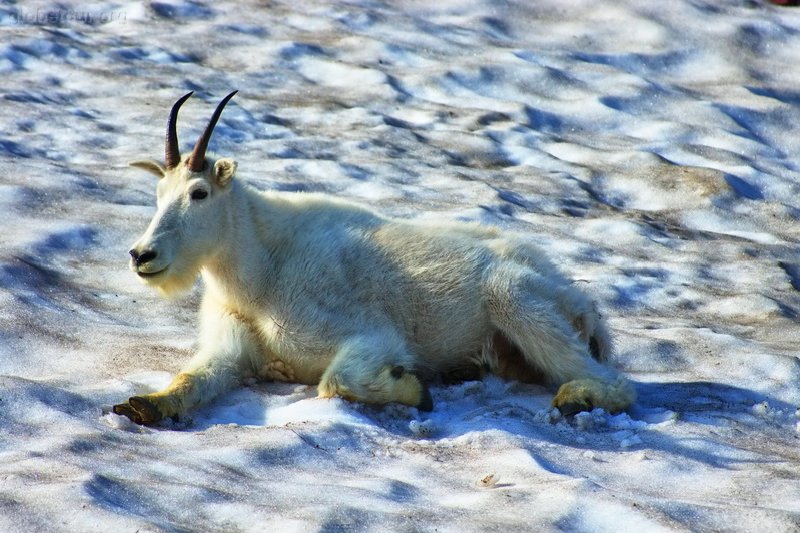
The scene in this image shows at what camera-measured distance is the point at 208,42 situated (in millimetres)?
13367

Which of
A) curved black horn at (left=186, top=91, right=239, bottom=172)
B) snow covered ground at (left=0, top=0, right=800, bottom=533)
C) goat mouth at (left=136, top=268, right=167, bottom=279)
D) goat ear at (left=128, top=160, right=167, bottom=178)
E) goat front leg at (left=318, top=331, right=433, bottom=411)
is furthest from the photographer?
goat ear at (left=128, top=160, right=167, bottom=178)

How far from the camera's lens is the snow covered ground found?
4.36 metres

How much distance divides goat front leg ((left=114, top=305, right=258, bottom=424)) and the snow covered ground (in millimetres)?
89

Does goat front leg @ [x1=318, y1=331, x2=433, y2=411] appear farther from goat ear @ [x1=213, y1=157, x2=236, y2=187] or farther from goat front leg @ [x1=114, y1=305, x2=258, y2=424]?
goat ear @ [x1=213, y1=157, x2=236, y2=187]

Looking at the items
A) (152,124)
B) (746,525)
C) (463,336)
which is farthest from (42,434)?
(152,124)

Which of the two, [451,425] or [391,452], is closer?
[391,452]

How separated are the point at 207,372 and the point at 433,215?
12.6 feet

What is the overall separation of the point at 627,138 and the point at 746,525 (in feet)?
26.2

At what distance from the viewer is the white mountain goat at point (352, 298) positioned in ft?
18.6

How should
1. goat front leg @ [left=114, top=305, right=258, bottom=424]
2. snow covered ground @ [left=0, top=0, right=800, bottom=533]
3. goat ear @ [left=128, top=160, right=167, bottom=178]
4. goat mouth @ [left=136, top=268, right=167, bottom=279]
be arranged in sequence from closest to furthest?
snow covered ground @ [left=0, top=0, right=800, bottom=533] < goat front leg @ [left=114, top=305, right=258, bottom=424] < goat mouth @ [left=136, top=268, right=167, bottom=279] < goat ear @ [left=128, top=160, right=167, bottom=178]

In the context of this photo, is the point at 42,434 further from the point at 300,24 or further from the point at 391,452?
the point at 300,24

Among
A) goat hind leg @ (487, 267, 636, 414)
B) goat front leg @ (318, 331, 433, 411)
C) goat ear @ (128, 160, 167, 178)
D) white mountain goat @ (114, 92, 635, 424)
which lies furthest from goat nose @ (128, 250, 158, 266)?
goat hind leg @ (487, 267, 636, 414)

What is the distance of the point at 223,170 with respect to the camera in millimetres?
5945

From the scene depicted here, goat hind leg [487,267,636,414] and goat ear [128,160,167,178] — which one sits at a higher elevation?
goat ear [128,160,167,178]
